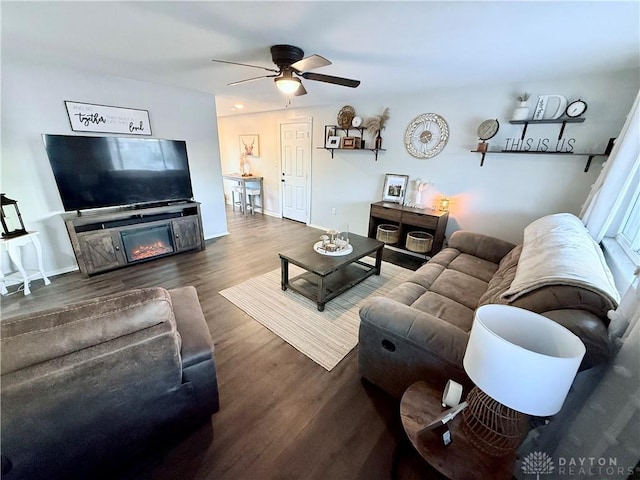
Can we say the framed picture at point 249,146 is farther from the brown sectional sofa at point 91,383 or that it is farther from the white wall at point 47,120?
the brown sectional sofa at point 91,383

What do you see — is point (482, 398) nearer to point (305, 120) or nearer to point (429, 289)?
point (429, 289)

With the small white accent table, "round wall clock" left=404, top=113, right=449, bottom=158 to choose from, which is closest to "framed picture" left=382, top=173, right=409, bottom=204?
"round wall clock" left=404, top=113, right=449, bottom=158

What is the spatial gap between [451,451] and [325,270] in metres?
1.63

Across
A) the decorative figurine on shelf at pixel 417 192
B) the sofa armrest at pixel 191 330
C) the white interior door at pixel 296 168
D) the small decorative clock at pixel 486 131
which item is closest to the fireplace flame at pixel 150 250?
the sofa armrest at pixel 191 330

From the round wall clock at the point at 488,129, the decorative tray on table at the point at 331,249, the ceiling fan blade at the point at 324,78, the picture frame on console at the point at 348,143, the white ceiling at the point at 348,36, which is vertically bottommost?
the decorative tray on table at the point at 331,249

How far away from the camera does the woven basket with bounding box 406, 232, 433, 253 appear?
140 inches

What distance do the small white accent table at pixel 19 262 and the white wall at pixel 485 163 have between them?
12.0 feet

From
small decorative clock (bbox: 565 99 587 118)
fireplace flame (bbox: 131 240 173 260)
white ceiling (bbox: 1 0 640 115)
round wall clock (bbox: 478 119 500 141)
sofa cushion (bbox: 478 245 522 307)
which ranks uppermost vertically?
white ceiling (bbox: 1 0 640 115)

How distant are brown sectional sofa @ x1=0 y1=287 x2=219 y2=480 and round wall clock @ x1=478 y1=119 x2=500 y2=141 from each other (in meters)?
3.64

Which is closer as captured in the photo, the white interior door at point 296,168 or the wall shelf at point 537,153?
the wall shelf at point 537,153

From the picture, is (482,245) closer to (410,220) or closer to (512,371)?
(410,220)

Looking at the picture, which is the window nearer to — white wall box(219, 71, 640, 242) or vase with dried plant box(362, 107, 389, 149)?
white wall box(219, 71, 640, 242)

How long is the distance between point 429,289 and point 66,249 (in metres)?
4.30

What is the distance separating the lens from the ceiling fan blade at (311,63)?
180 cm
